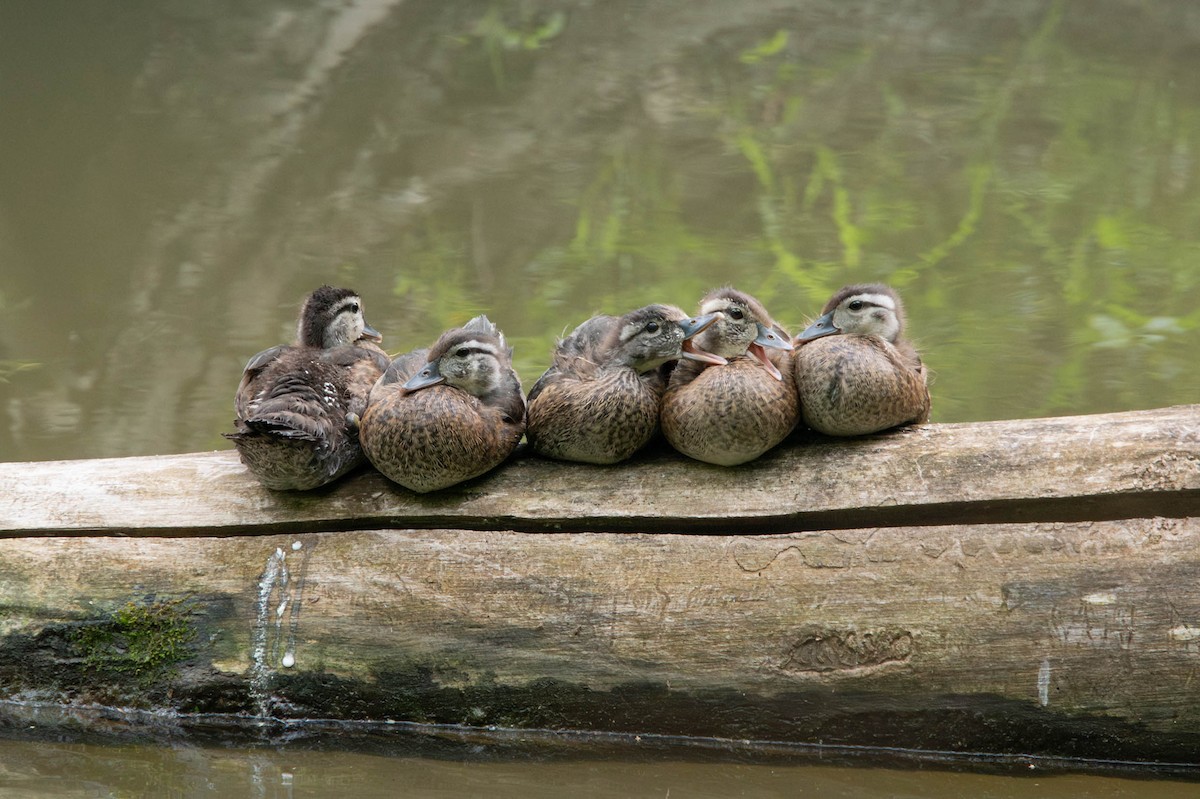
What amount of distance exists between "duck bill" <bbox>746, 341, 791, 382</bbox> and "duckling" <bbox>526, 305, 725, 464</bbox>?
0.13m

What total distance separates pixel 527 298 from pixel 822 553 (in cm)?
506

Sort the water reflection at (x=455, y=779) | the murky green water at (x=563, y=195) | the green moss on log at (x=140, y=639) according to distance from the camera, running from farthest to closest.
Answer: the murky green water at (x=563, y=195), the green moss on log at (x=140, y=639), the water reflection at (x=455, y=779)

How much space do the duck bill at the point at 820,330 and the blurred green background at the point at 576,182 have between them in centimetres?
304

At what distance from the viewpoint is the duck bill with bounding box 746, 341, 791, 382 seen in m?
4.17

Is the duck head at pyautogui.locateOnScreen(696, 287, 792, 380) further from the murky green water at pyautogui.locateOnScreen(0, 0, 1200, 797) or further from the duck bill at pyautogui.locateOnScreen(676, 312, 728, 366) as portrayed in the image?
the murky green water at pyautogui.locateOnScreen(0, 0, 1200, 797)

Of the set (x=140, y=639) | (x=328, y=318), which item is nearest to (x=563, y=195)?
(x=328, y=318)

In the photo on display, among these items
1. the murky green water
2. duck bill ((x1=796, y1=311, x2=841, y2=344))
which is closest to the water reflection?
the murky green water

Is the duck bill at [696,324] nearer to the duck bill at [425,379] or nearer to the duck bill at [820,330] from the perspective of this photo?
the duck bill at [820,330]

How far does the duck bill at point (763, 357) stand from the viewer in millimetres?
4167

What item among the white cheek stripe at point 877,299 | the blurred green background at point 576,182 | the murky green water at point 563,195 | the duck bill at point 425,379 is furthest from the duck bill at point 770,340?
the blurred green background at point 576,182

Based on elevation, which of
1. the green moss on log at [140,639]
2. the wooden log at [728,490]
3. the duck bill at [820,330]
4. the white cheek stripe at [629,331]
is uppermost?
the duck bill at [820,330]

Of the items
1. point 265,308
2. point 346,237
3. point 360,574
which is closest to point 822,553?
point 360,574

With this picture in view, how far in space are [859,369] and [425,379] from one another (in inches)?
58.2

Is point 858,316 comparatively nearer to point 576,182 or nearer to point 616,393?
point 616,393
